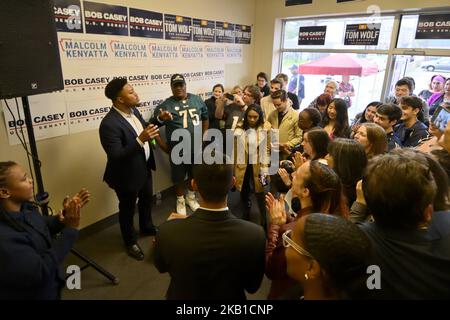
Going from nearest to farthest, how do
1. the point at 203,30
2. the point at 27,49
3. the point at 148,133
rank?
the point at 27,49 → the point at 148,133 → the point at 203,30

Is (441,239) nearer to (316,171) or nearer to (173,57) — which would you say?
(316,171)

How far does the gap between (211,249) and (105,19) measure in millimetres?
2464

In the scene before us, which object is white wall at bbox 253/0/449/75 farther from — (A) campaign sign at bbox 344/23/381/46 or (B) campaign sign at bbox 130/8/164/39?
(B) campaign sign at bbox 130/8/164/39

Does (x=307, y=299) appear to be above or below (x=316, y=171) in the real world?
below

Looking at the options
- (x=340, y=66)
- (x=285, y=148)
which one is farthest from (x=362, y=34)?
(x=285, y=148)

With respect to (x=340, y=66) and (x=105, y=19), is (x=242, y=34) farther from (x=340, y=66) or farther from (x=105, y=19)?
(x=105, y=19)

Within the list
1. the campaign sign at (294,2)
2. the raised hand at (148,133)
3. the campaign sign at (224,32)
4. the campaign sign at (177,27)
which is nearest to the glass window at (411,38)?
the campaign sign at (294,2)

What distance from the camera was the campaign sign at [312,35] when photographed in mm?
4398

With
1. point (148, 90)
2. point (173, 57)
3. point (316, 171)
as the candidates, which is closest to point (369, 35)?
point (173, 57)

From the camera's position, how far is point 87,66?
246cm

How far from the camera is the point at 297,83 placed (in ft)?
16.2

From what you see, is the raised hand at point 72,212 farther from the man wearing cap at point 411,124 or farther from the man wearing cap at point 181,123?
the man wearing cap at point 411,124

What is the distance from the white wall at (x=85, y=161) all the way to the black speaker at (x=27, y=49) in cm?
66
